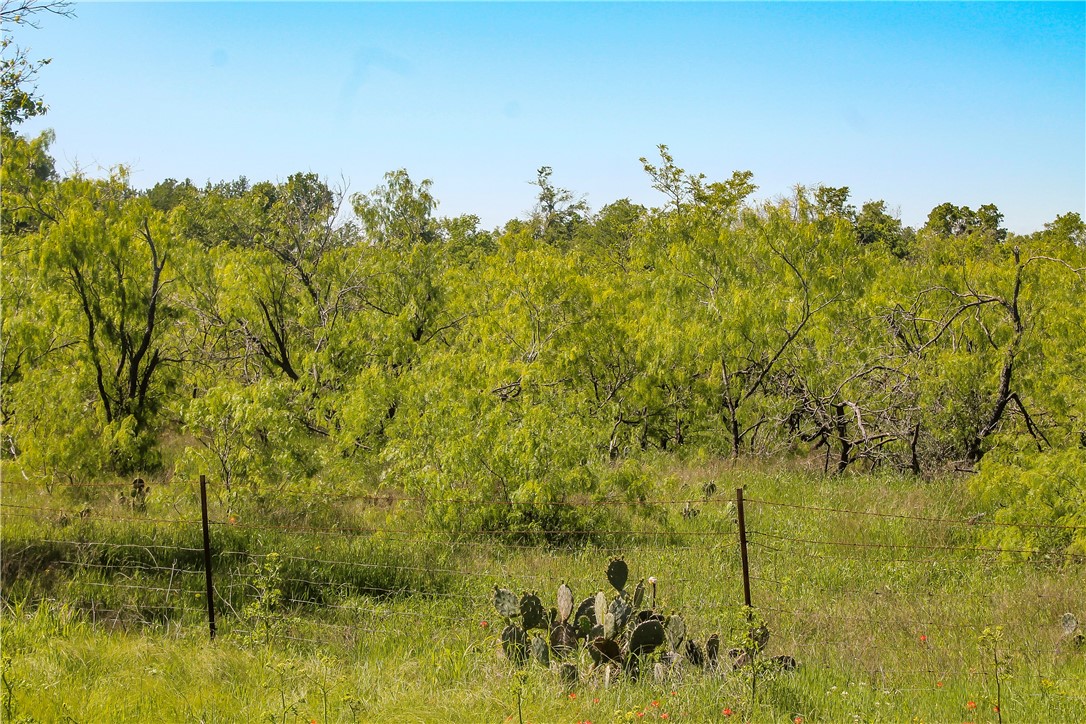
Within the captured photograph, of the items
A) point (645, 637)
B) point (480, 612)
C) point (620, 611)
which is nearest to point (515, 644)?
point (620, 611)

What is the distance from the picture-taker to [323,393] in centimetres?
1188

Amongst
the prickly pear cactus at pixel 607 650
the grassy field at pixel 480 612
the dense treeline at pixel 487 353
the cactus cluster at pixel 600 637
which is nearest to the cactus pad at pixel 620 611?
the cactus cluster at pixel 600 637

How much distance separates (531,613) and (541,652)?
349 millimetres

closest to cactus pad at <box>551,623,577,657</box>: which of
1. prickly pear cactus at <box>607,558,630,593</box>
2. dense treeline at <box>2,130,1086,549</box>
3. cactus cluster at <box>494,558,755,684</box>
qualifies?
cactus cluster at <box>494,558,755,684</box>

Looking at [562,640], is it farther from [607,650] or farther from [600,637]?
[607,650]

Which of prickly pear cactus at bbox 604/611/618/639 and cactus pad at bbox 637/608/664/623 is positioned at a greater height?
cactus pad at bbox 637/608/664/623

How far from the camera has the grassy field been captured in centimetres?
504

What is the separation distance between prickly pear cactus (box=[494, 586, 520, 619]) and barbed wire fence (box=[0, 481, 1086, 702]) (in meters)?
0.57

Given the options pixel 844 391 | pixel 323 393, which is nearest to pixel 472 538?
pixel 323 393

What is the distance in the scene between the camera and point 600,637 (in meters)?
5.67

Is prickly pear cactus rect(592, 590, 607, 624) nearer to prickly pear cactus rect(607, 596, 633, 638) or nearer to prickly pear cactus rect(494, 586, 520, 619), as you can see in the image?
prickly pear cactus rect(607, 596, 633, 638)

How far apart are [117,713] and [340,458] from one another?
5.54 meters

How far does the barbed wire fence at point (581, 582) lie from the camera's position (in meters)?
6.32

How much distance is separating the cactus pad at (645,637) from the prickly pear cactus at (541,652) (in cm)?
54
